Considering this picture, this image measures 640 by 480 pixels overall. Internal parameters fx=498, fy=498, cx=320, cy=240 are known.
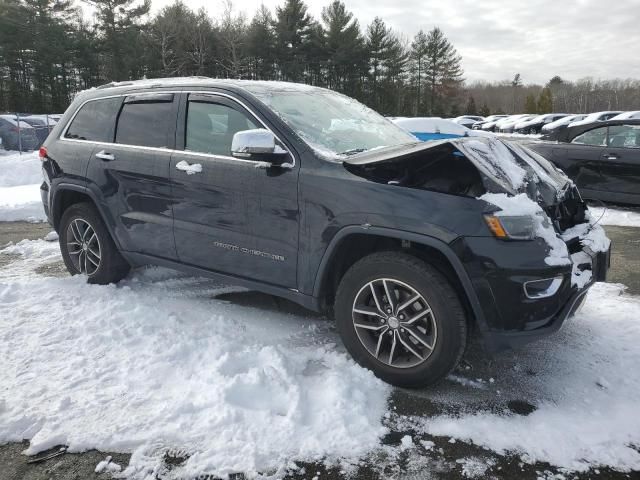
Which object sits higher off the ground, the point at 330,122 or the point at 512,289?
the point at 330,122

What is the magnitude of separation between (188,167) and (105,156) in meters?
1.05

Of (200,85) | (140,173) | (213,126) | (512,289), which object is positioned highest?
(200,85)

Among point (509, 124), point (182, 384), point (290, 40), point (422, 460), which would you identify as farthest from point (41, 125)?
point (509, 124)

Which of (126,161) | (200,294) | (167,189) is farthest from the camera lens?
(200,294)

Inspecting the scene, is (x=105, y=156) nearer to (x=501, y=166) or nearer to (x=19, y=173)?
(x=501, y=166)

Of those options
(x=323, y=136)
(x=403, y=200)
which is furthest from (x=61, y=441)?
(x=323, y=136)

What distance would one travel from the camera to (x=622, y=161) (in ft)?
24.6

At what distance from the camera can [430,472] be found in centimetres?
232

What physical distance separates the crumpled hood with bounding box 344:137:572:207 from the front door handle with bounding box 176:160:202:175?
46.5 inches

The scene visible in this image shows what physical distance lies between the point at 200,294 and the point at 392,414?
2335 mm

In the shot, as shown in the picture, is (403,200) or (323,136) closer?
(403,200)

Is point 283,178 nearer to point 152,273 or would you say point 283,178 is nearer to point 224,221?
point 224,221

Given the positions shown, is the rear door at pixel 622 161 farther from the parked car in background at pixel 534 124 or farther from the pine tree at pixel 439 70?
the pine tree at pixel 439 70

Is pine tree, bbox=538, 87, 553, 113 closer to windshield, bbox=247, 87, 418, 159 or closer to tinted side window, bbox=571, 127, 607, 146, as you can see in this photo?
tinted side window, bbox=571, 127, 607, 146
